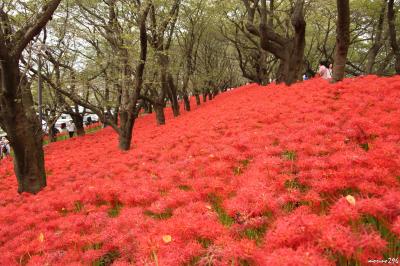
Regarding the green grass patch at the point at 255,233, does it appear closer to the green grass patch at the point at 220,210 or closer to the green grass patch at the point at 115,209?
the green grass patch at the point at 220,210

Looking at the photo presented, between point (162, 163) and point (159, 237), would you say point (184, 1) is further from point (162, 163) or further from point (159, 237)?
point (159, 237)

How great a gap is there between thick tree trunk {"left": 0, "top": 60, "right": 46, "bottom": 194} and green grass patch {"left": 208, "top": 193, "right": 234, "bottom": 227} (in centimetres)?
550

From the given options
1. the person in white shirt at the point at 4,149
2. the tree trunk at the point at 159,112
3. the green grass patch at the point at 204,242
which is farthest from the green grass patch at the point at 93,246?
the person in white shirt at the point at 4,149

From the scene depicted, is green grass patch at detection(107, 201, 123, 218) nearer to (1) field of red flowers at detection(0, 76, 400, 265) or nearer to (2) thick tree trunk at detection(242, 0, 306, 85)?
(1) field of red flowers at detection(0, 76, 400, 265)

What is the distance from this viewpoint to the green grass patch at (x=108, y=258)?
4574 mm

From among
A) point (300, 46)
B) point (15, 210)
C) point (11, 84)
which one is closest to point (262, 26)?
point (300, 46)

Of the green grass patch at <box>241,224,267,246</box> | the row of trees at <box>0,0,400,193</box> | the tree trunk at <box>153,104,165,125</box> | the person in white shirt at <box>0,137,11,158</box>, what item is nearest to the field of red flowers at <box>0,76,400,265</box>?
the green grass patch at <box>241,224,267,246</box>

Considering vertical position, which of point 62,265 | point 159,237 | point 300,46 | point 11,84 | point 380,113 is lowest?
point 62,265

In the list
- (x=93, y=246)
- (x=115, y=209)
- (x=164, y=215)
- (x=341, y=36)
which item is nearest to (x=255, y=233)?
(x=164, y=215)

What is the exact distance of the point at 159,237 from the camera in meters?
4.23

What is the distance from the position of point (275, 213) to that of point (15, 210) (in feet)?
19.6

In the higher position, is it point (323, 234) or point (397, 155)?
point (397, 155)

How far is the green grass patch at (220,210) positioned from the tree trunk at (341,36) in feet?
28.1

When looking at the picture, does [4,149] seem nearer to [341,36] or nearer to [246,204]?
[341,36]
